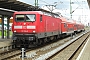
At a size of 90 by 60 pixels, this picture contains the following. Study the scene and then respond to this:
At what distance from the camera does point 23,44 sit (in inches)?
785

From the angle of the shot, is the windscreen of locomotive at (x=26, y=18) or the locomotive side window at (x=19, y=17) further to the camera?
the locomotive side window at (x=19, y=17)

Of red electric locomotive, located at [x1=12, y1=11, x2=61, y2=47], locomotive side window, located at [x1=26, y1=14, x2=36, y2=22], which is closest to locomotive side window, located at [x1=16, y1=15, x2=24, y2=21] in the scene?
red electric locomotive, located at [x1=12, y1=11, x2=61, y2=47]

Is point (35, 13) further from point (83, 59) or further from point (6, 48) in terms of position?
point (83, 59)

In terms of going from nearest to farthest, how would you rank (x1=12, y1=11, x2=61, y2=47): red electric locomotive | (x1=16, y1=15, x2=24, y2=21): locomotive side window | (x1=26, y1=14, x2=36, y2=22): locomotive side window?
(x1=12, y1=11, x2=61, y2=47): red electric locomotive, (x1=26, y1=14, x2=36, y2=22): locomotive side window, (x1=16, y1=15, x2=24, y2=21): locomotive side window

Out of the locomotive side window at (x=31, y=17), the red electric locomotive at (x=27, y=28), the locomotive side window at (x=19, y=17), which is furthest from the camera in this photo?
the locomotive side window at (x=19, y=17)

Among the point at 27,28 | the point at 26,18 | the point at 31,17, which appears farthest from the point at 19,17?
the point at 27,28

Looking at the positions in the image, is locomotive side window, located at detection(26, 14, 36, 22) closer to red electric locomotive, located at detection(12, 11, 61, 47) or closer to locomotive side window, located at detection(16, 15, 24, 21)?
red electric locomotive, located at detection(12, 11, 61, 47)

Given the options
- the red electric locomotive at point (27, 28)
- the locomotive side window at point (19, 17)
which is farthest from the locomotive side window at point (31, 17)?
the locomotive side window at point (19, 17)

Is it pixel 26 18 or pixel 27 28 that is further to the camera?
pixel 26 18

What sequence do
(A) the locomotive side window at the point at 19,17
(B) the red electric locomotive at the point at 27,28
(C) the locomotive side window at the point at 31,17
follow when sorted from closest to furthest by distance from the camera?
(B) the red electric locomotive at the point at 27,28 → (C) the locomotive side window at the point at 31,17 → (A) the locomotive side window at the point at 19,17

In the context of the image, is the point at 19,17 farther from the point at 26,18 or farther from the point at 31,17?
the point at 31,17

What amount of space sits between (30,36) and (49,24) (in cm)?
512

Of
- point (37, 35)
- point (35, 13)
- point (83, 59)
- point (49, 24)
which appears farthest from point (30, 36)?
point (83, 59)

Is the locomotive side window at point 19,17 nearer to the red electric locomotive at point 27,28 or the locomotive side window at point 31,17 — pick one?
the red electric locomotive at point 27,28
